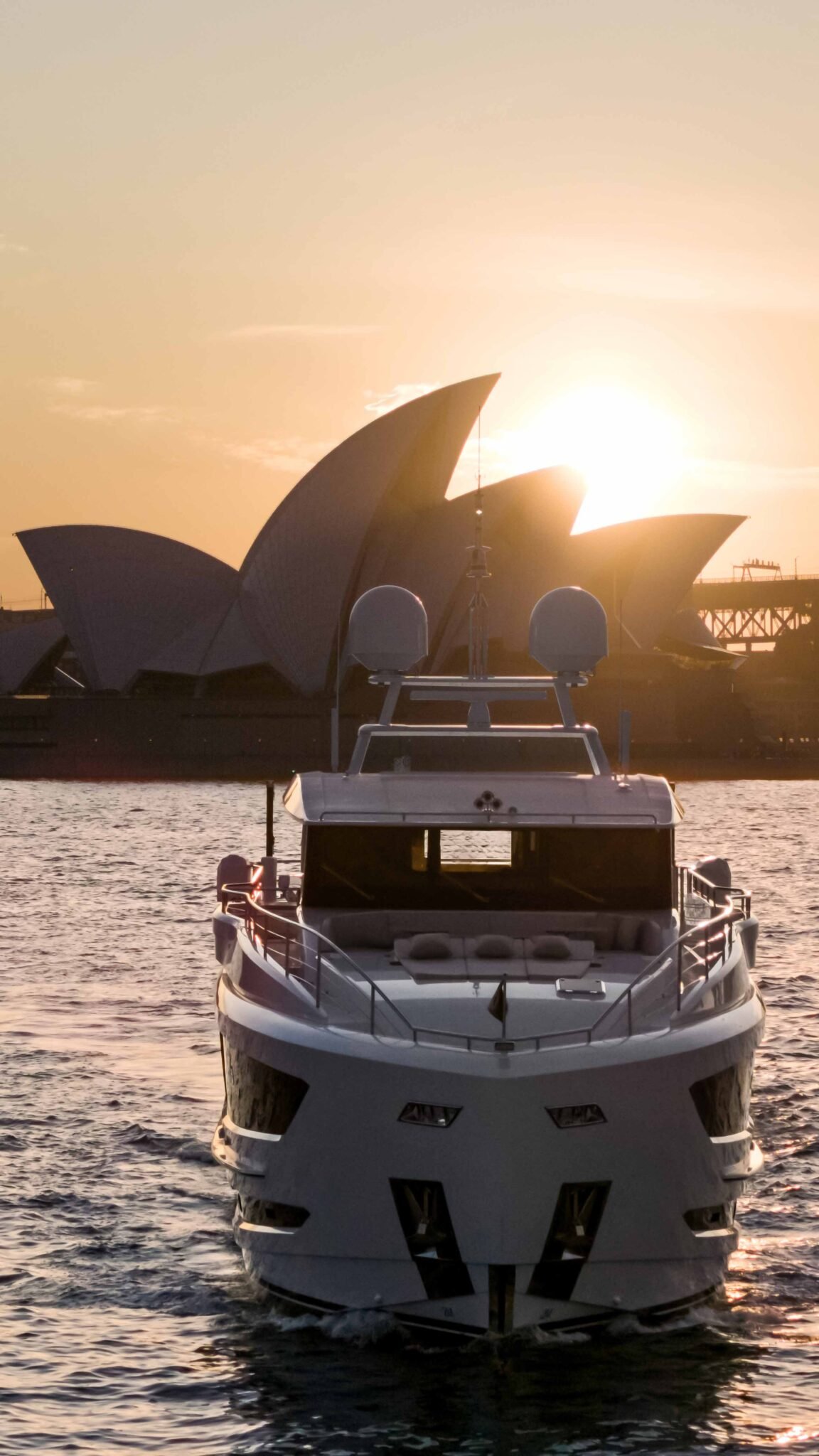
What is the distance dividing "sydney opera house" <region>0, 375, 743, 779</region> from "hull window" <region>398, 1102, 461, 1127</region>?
59848 mm

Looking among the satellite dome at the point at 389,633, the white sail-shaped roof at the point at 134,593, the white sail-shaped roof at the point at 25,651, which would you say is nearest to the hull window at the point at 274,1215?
the satellite dome at the point at 389,633

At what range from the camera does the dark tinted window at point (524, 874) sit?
1034 cm

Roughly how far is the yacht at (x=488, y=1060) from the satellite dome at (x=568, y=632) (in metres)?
2.56

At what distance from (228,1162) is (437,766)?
184ft

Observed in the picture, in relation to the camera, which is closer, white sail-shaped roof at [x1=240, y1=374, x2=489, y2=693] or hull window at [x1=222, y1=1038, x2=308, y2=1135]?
hull window at [x1=222, y1=1038, x2=308, y2=1135]

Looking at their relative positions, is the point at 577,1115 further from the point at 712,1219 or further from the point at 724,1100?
the point at 712,1219

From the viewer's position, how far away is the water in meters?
7.93

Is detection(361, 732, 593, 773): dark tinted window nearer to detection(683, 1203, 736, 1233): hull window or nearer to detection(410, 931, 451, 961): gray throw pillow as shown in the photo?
detection(410, 931, 451, 961): gray throw pillow

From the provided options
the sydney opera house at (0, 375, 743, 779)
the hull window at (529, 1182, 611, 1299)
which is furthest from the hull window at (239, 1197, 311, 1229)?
the sydney opera house at (0, 375, 743, 779)

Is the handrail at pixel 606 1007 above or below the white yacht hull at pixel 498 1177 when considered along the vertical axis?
above

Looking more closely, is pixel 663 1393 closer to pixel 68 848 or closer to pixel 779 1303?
pixel 779 1303

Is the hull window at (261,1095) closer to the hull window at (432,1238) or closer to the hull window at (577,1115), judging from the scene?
the hull window at (432,1238)

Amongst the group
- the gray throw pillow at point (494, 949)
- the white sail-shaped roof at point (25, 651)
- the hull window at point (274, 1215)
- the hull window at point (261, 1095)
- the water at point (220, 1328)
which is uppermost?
the white sail-shaped roof at point (25, 651)

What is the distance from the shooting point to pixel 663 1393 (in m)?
8.20
